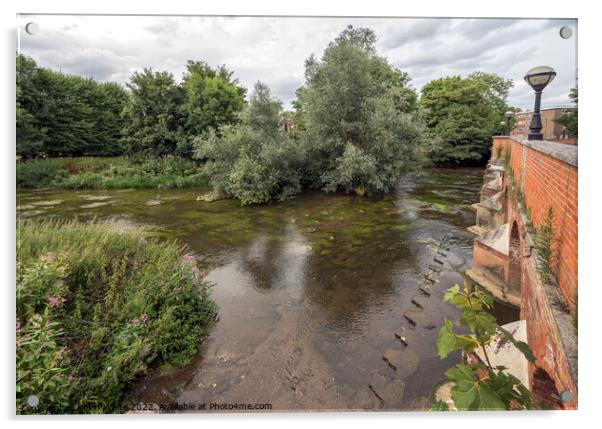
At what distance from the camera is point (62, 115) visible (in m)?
9.23

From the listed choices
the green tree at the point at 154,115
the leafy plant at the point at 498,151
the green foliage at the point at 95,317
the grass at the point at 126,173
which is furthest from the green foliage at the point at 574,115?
the green tree at the point at 154,115

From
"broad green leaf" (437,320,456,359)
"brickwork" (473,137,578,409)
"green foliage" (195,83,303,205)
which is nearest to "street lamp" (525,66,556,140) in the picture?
"brickwork" (473,137,578,409)

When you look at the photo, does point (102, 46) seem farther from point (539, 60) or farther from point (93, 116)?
point (93, 116)

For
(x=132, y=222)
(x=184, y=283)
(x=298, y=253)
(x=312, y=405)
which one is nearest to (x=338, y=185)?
(x=298, y=253)

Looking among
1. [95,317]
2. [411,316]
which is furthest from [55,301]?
[411,316]

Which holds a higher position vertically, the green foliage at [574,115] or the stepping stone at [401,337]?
the green foliage at [574,115]

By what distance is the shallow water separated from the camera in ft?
13.4

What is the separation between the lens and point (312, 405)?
13.0 feet

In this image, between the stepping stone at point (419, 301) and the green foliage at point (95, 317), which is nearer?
the green foliage at point (95, 317)

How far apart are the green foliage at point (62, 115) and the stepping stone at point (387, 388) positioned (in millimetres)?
4922

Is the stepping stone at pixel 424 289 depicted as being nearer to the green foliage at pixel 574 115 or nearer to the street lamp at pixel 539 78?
the street lamp at pixel 539 78

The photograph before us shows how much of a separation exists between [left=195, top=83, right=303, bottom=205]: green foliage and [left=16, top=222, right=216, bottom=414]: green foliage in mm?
9623

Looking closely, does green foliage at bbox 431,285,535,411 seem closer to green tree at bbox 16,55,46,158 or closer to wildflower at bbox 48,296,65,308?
wildflower at bbox 48,296,65,308

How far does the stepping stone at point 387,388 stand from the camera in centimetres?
393
